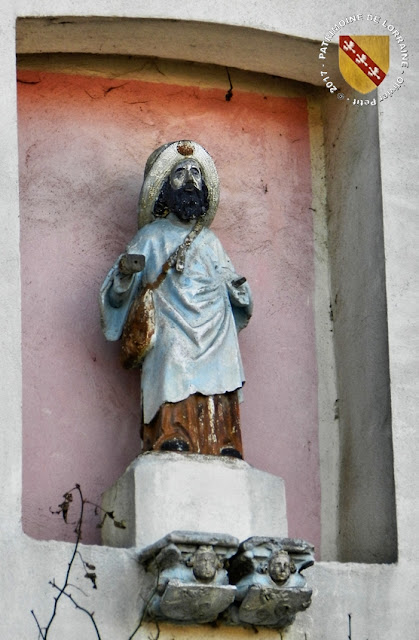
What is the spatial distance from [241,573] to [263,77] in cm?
275

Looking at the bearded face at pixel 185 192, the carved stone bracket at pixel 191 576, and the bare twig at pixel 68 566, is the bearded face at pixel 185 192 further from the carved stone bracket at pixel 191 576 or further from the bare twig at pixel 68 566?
the carved stone bracket at pixel 191 576

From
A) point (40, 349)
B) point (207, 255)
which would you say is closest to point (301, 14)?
point (207, 255)

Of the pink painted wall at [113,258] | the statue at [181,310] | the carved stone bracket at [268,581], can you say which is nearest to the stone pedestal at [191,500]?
the statue at [181,310]

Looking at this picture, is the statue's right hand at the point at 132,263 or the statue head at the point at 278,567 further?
the statue's right hand at the point at 132,263

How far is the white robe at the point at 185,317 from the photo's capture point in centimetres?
880

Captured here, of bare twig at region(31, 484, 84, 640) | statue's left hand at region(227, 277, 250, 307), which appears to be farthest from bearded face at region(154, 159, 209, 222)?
bare twig at region(31, 484, 84, 640)

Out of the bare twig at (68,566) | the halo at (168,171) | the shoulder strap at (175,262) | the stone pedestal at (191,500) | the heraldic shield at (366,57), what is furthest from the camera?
the heraldic shield at (366,57)

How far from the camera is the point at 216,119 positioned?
1000cm

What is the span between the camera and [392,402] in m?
9.00

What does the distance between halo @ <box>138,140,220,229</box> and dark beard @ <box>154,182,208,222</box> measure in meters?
0.03

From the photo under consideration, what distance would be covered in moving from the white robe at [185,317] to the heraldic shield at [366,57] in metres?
1.12

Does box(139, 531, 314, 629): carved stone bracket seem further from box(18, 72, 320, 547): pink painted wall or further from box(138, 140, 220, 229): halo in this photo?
box(138, 140, 220, 229): halo

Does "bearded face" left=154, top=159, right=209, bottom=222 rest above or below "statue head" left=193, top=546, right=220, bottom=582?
above

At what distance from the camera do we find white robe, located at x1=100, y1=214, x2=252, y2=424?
8805 mm
